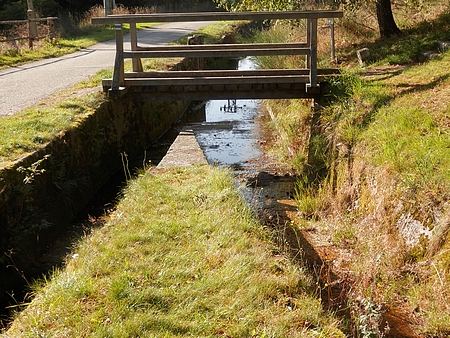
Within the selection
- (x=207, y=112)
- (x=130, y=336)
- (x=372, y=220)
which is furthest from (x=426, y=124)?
(x=207, y=112)

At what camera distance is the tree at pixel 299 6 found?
11.2m

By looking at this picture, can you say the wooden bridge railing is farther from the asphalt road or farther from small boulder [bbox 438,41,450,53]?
small boulder [bbox 438,41,450,53]

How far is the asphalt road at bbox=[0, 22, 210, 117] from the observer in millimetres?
10055

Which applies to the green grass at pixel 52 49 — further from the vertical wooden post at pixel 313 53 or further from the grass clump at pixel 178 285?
the grass clump at pixel 178 285

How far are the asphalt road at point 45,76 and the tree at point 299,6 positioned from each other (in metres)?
3.91

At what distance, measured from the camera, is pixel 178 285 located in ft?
15.3

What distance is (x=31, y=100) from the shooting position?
9.97 metres

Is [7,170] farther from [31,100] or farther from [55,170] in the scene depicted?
[31,100]

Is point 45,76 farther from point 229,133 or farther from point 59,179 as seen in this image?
point 59,179

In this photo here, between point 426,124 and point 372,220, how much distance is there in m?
1.54

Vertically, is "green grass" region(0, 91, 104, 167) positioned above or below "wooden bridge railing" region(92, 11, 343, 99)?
below

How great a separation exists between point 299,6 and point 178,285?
28.7 feet

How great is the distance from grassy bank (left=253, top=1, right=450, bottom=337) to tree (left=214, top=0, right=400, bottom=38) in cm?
153

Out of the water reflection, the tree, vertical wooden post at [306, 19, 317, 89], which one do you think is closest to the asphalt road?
the water reflection
